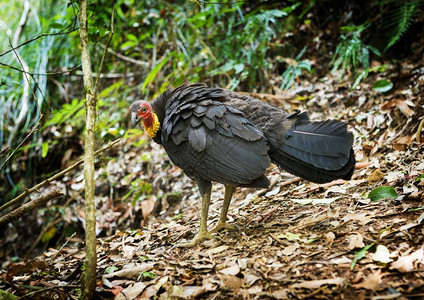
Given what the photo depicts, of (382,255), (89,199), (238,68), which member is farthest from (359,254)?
(238,68)

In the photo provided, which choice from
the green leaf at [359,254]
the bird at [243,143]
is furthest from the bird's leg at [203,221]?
the green leaf at [359,254]

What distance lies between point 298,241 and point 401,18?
416 centimetres

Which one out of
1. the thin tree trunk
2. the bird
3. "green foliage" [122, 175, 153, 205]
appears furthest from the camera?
"green foliage" [122, 175, 153, 205]

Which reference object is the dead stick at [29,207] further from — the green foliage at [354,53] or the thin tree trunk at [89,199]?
the green foliage at [354,53]

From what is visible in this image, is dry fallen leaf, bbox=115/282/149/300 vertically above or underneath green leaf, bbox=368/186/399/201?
underneath

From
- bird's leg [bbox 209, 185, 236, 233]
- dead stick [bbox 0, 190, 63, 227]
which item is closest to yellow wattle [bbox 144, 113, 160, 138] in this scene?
bird's leg [bbox 209, 185, 236, 233]

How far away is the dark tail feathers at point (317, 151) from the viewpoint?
2.53m

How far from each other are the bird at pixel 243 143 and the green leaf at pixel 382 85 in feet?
8.06

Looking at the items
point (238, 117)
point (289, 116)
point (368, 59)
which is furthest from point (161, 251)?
point (368, 59)

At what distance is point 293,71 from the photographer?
5.62 m

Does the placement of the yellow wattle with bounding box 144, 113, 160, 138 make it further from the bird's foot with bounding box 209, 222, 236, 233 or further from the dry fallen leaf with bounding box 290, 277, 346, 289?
the dry fallen leaf with bounding box 290, 277, 346, 289

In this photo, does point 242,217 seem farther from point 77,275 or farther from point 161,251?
point 77,275

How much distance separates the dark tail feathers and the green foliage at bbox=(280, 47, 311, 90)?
9.62 feet

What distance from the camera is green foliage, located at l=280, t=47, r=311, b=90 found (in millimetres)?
5520
